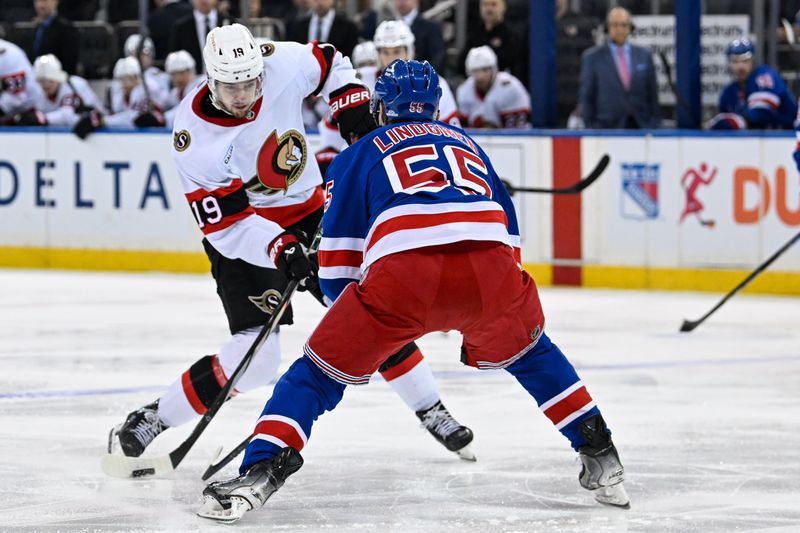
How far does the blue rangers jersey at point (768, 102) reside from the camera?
882 cm

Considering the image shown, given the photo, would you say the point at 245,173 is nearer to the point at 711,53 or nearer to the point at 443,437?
the point at 443,437

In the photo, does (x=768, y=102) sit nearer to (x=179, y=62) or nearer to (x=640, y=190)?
(x=640, y=190)

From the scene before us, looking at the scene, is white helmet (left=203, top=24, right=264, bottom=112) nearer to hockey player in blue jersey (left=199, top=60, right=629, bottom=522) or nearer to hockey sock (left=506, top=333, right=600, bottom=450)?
hockey player in blue jersey (left=199, top=60, right=629, bottom=522)

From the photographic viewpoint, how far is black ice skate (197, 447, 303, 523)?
363cm

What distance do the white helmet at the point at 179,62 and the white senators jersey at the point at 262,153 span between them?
5.68m

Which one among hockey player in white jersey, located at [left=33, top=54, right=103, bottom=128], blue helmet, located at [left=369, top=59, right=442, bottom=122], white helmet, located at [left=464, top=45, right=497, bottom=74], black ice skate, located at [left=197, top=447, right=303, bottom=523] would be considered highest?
A: blue helmet, located at [left=369, top=59, right=442, bottom=122]

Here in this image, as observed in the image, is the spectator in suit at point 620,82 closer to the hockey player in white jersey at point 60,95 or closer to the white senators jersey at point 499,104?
the white senators jersey at point 499,104

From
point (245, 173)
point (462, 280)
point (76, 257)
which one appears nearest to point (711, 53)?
point (76, 257)

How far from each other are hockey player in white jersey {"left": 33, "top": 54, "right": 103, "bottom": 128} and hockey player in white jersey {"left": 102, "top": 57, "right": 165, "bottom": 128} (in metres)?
0.15

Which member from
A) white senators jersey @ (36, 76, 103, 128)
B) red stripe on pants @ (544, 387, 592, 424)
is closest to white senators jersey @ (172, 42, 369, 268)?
red stripe on pants @ (544, 387, 592, 424)

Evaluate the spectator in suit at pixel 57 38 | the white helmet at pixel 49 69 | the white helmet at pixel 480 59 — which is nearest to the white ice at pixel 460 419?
the white helmet at pixel 480 59

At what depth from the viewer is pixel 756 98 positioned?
8.83m

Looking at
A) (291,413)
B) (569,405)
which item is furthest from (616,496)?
(291,413)

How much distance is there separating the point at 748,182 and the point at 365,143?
5.21 meters
